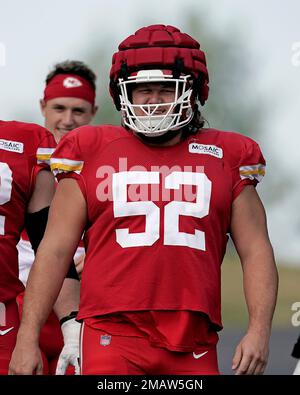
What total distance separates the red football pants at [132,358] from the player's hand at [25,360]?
21 cm

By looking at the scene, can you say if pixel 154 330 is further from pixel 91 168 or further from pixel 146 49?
pixel 146 49

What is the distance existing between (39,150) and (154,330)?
1.11 m

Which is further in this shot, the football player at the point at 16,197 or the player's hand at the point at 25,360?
the football player at the point at 16,197

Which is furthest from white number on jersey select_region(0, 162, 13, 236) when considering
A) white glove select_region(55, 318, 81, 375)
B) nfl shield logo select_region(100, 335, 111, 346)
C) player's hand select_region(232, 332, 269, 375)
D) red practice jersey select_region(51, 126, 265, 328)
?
player's hand select_region(232, 332, 269, 375)

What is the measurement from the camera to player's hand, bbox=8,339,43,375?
5363mm

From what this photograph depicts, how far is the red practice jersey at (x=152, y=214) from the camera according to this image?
5500mm

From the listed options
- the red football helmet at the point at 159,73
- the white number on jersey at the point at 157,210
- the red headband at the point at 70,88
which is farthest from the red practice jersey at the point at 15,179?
the red headband at the point at 70,88

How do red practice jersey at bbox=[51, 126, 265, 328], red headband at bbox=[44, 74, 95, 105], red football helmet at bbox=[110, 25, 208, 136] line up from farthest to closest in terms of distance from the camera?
red headband at bbox=[44, 74, 95, 105] → red football helmet at bbox=[110, 25, 208, 136] → red practice jersey at bbox=[51, 126, 265, 328]

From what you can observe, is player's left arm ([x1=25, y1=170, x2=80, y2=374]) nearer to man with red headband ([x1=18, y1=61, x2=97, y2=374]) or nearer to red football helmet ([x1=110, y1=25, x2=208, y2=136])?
red football helmet ([x1=110, y1=25, x2=208, y2=136])

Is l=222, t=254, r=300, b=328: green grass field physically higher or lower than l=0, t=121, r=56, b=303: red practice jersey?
lower

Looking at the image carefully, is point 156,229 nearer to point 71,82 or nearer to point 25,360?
point 25,360

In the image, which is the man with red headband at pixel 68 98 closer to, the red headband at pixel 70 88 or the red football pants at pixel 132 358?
the red headband at pixel 70 88

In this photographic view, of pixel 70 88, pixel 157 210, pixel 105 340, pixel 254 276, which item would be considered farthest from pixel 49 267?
pixel 70 88

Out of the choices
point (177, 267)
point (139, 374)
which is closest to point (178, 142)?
point (177, 267)
